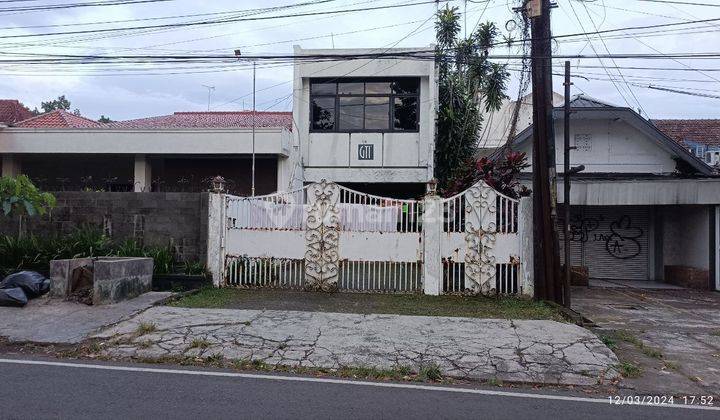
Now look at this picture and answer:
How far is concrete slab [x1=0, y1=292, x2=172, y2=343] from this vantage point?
750cm

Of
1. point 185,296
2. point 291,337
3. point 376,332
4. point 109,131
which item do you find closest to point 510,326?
point 376,332

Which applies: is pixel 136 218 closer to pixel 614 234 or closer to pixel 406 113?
pixel 406 113

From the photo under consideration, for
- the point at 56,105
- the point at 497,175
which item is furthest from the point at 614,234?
the point at 56,105

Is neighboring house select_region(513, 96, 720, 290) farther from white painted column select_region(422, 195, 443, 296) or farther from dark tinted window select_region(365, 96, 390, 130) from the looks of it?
white painted column select_region(422, 195, 443, 296)

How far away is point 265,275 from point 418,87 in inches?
394

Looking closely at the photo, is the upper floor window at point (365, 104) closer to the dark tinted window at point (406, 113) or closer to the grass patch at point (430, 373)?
the dark tinted window at point (406, 113)

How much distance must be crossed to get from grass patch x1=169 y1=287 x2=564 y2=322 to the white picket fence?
290 mm

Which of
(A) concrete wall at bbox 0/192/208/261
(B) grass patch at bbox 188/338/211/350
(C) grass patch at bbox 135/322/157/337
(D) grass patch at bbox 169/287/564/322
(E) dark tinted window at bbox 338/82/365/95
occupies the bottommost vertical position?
(B) grass patch at bbox 188/338/211/350

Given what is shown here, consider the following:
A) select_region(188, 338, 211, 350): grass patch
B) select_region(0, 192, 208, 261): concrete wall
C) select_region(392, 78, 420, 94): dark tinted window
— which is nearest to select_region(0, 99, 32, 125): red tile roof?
select_region(0, 192, 208, 261): concrete wall

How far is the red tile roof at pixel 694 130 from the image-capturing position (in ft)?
72.6

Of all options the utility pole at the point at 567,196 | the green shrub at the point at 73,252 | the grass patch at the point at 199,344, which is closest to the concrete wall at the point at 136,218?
the green shrub at the point at 73,252

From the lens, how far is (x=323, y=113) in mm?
18719

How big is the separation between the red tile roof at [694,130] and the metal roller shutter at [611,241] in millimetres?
8024

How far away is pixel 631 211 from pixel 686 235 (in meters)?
1.51
